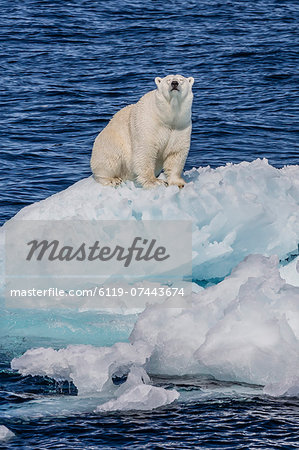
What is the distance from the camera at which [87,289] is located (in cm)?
1132

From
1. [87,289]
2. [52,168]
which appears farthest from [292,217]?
[52,168]

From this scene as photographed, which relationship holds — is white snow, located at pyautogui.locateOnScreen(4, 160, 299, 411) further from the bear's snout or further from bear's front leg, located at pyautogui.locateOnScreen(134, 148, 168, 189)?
the bear's snout

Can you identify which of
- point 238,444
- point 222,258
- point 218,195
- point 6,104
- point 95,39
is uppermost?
point 95,39

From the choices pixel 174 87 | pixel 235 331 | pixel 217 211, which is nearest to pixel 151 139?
pixel 174 87

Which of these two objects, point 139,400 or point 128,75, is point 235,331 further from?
point 128,75

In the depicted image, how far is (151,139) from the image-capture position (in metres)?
11.6

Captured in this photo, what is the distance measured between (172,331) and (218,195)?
2.42 m

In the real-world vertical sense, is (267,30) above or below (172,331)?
above

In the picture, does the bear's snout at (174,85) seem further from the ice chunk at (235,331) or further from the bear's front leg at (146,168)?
the ice chunk at (235,331)

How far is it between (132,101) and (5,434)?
1276 centimetres

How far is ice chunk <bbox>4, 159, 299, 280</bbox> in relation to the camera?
11.4m

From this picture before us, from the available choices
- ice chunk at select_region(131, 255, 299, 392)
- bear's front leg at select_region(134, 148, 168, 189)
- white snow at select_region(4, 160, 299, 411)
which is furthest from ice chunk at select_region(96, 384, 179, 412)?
bear's front leg at select_region(134, 148, 168, 189)

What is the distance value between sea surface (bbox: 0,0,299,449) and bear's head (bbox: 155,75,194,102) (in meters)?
2.66

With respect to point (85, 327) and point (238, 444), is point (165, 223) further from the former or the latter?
point (238, 444)
